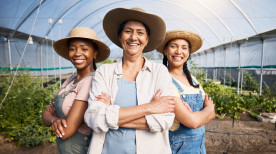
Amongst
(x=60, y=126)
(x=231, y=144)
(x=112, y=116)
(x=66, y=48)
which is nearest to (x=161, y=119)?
(x=112, y=116)

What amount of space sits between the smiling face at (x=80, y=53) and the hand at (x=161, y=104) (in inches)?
28.3

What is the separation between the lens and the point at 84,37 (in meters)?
1.43

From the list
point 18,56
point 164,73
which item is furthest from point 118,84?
point 18,56

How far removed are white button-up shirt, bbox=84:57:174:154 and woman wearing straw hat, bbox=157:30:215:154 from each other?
0.78ft

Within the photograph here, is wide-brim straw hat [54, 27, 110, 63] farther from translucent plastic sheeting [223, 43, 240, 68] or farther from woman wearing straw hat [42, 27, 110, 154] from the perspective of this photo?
translucent plastic sheeting [223, 43, 240, 68]

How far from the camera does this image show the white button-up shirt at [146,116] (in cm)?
105

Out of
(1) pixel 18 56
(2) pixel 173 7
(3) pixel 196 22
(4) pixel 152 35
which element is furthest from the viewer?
(3) pixel 196 22

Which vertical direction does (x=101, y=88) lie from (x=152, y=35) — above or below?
below

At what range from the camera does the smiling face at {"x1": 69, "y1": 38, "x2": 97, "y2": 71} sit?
1471 mm

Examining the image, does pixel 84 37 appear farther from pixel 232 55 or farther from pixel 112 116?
pixel 232 55

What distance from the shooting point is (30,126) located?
336 cm

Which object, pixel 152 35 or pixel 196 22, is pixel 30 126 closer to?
pixel 152 35

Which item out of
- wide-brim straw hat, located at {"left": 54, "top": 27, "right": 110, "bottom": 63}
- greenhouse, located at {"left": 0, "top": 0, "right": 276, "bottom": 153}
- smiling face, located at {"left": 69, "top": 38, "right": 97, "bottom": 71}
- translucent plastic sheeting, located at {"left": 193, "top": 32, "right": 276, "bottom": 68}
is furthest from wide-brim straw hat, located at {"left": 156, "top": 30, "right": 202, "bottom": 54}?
translucent plastic sheeting, located at {"left": 193, "top": 32, "right": 276, "bottom": 68}

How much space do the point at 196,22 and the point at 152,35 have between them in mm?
10280
